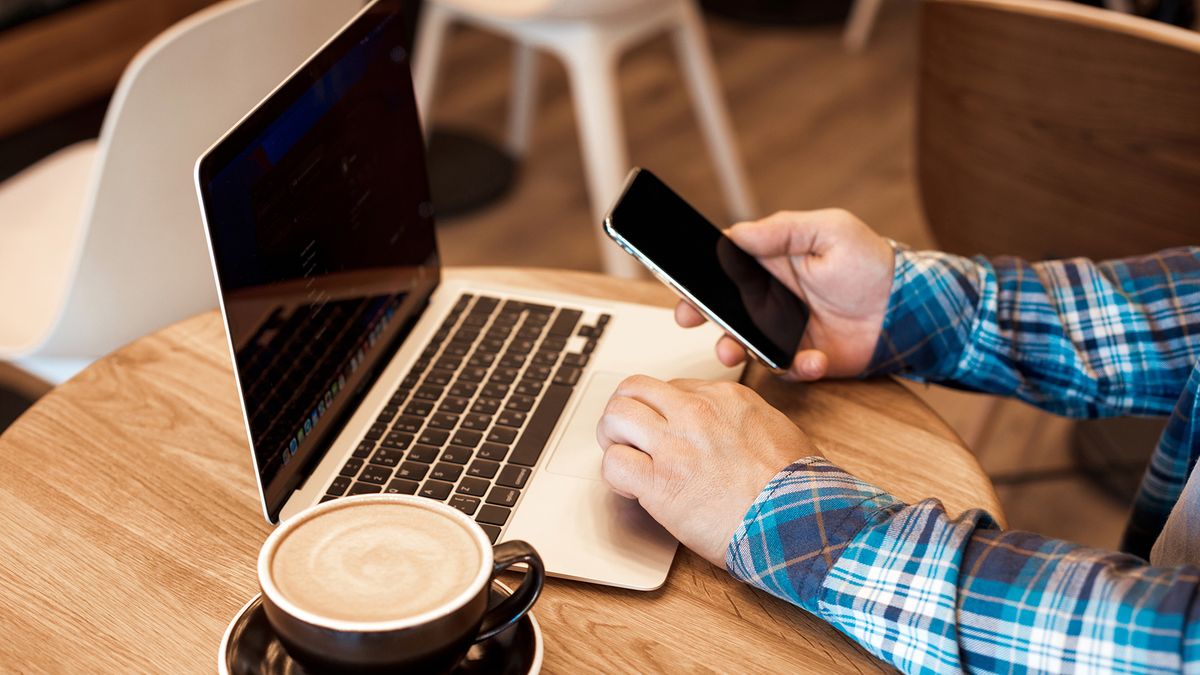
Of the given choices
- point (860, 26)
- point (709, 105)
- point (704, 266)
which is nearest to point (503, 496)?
point (704, 266)

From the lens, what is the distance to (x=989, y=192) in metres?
1.38

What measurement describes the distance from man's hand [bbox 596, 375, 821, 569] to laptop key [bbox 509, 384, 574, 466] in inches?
2.0

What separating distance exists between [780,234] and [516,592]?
0.41m

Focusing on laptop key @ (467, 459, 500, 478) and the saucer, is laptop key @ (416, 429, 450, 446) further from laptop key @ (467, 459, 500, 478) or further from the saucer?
the saucer

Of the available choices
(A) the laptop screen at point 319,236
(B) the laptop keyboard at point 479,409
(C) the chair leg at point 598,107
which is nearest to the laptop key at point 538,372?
(B) the laptop keyboard at point 479,409

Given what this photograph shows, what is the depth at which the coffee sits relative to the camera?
0.50 meters

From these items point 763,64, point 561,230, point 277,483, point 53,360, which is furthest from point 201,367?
point 763,64

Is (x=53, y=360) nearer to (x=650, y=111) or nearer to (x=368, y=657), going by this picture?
(x=368, y=657)

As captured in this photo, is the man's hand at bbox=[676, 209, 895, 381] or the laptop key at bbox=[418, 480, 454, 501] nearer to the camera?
the laptop key at bbox=[418, 480, 454, 501]

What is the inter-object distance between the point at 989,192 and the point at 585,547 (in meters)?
0.91

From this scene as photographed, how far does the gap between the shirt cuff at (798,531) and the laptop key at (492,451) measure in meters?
0.17

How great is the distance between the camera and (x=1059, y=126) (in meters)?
1.28

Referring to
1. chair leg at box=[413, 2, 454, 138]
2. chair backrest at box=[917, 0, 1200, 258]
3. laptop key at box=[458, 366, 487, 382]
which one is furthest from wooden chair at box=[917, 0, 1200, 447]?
chair leg at box=[413, 2, 454, 138]

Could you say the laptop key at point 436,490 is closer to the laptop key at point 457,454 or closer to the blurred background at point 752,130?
the laptop key at point 457,454
